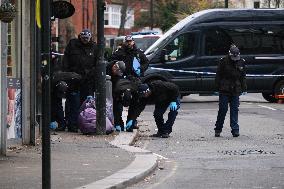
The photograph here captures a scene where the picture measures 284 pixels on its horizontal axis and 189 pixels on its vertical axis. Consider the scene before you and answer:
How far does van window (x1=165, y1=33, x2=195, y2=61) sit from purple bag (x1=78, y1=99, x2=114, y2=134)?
11.5m

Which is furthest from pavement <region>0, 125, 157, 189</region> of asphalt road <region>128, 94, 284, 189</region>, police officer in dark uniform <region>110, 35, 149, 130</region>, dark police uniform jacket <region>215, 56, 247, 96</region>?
dark police uniform jacket <region>215, 56, 247, 96</region>

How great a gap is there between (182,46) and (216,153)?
1424cm

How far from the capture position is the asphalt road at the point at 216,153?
1203cm

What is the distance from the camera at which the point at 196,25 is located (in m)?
29.5

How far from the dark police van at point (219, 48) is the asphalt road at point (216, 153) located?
10.5ft

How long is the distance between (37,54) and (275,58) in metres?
15.0

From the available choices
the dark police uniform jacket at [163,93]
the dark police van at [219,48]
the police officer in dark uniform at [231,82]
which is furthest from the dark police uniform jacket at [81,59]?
the dark police van at [219,48]

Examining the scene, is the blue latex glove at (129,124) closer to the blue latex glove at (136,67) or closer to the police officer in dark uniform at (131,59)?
the police officer in dark uniform at (131,59)

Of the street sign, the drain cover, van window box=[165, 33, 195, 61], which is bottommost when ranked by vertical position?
the drain cover

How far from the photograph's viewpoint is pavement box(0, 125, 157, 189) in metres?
11.3

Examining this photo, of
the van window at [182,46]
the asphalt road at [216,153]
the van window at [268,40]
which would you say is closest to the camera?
the asphalt road at [216,153]

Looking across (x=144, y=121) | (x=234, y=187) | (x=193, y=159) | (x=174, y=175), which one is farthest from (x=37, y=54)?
(x=144, y=121)

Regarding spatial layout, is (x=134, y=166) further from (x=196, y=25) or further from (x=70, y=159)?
(x=196, y=25)

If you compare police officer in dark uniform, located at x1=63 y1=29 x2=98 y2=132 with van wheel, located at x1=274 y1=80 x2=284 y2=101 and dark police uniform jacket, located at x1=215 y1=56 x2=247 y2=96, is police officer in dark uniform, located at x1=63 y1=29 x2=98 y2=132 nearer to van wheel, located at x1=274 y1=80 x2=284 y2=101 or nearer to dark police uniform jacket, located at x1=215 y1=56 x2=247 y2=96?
dark police uniform jacket, located at x1=215 y1=56 x2=247 y2=96
